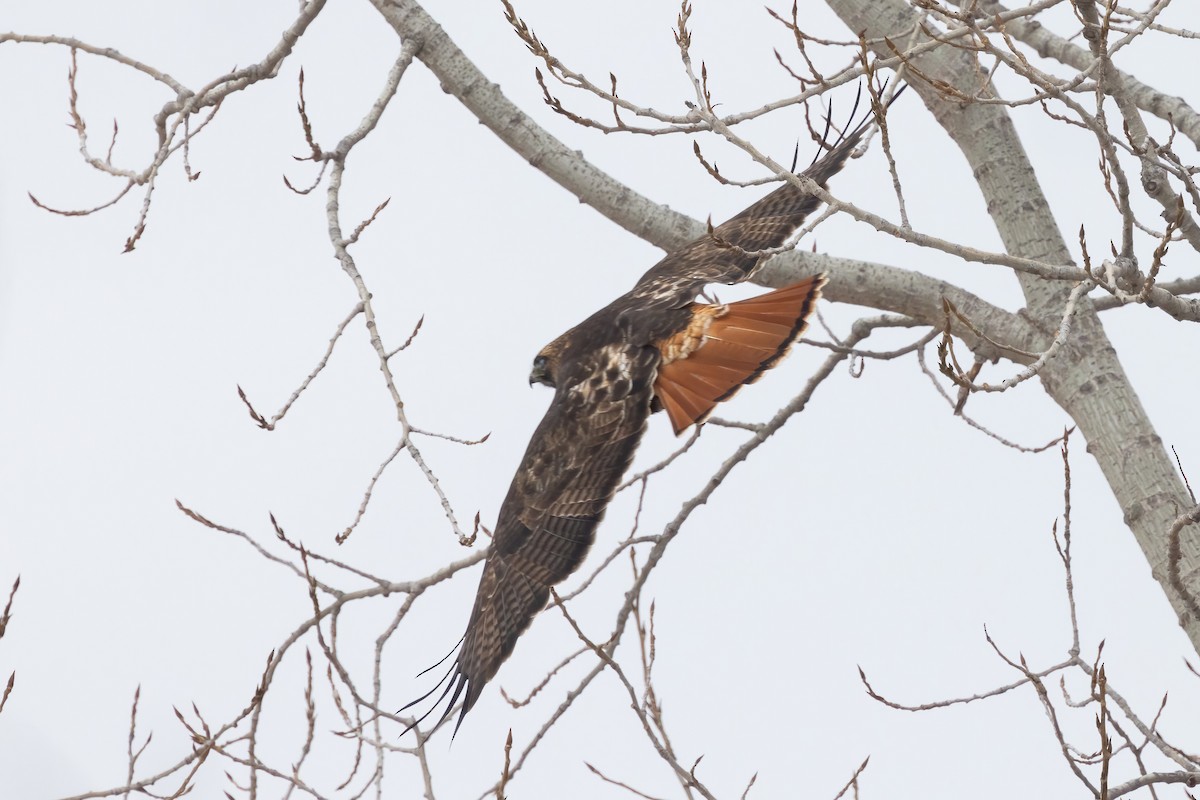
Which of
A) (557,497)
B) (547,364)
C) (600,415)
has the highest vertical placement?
(547,364)

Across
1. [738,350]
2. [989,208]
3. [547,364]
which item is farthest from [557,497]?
[989,208]

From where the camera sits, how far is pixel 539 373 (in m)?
5.52

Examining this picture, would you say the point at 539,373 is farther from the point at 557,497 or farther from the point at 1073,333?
the point at 1073,333

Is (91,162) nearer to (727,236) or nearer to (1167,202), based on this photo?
(727,236)

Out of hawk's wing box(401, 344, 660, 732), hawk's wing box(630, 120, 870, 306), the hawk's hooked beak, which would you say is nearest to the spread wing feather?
hawk's wing box(401, 344, 660, 732)

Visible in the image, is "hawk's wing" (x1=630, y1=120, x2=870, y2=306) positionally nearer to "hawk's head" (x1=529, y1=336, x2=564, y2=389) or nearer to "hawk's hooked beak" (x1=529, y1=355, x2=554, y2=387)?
"hawk's head" (x1=529, y1=336, x2=564, y2=389)

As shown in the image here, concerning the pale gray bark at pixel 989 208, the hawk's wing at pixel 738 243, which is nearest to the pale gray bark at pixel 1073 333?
the pale gray bark at pixel 989 208

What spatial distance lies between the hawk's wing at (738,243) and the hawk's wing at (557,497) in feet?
1.24

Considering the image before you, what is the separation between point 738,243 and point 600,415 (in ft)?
3.65

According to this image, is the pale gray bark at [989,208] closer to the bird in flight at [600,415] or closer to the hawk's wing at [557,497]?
the bird in flight at [600,415]

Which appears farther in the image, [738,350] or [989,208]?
[989,208]

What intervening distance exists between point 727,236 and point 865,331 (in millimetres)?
673

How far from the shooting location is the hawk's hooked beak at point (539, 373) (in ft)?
18.0

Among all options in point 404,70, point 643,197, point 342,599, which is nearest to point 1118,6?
point 643,197
